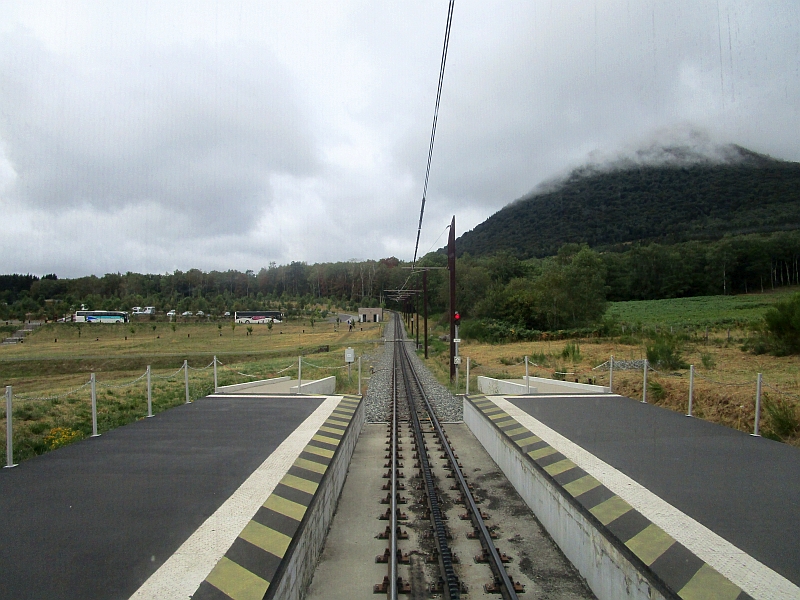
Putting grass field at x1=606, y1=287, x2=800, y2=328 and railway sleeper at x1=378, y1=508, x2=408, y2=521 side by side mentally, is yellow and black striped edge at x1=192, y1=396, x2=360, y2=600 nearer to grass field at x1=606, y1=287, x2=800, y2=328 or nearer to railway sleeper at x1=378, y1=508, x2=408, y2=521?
railway sleeper at x1=378, y1=508, x2=408, y2=521

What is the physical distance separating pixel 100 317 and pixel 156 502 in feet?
283

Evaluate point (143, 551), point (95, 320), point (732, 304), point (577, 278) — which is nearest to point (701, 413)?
point (143, 551)

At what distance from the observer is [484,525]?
623cm

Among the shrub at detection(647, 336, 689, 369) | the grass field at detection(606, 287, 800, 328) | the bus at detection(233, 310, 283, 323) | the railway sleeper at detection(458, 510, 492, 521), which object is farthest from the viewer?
the bus at detection(233, 310, 283, 323)

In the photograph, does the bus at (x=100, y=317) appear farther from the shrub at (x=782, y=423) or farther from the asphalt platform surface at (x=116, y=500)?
the shrub at (x=782, y=423)

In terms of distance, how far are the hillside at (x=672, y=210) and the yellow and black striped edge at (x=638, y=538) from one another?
65.5 metres

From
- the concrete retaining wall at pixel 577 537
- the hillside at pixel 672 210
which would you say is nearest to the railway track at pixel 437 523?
the concrete retaining wall at pixel 577 537

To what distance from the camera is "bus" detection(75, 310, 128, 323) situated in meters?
78.1

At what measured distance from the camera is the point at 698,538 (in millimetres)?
4293

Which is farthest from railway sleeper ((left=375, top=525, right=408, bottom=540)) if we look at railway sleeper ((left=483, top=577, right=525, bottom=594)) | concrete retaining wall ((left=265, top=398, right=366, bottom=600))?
railway sleeper ((left=483, top=577, right=525, bottom=594))

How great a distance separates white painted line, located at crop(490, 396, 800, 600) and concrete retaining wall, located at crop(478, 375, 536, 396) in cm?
702

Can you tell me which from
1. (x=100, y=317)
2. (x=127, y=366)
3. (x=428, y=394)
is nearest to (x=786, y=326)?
(x=428, y=394)

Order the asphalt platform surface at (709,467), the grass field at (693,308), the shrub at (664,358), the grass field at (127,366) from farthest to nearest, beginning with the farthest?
the grass field at (693,308) < the shrub at (664,358) < the grass field at (127,366) < the asphalt platform surface at (709,467)

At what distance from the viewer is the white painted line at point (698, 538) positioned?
351 cm
